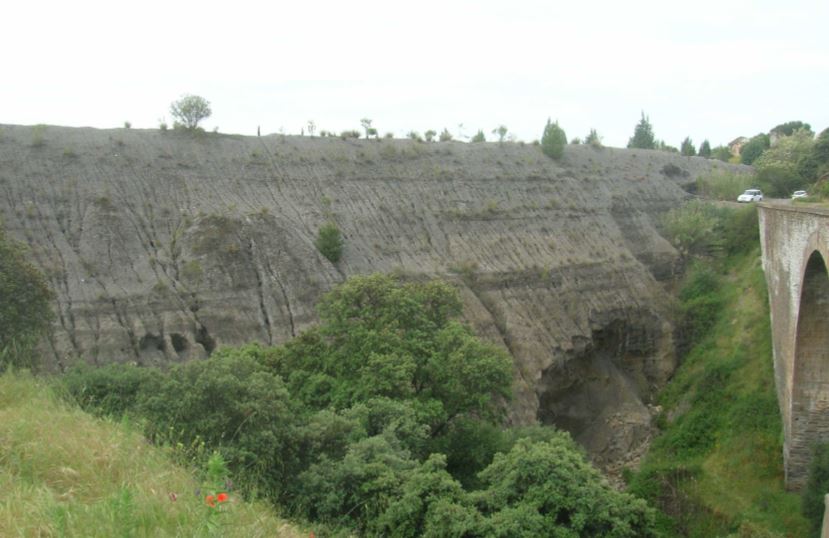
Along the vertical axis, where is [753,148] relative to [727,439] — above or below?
above

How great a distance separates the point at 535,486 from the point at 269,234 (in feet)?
60.5

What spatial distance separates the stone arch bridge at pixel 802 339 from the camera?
64.2 ft

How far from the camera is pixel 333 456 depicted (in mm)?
13250

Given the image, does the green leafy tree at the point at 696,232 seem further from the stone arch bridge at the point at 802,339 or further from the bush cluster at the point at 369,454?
the bush cluster at the point at 369,454

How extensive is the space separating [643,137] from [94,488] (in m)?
64.2

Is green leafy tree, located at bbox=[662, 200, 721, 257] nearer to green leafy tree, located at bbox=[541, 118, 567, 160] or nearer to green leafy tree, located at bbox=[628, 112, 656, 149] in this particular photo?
green leafy tree, located at bbox=[541, 118, 567, 160]

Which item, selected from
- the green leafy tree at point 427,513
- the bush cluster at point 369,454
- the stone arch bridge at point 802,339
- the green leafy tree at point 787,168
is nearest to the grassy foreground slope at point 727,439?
the stone arch bridge at point 802,339

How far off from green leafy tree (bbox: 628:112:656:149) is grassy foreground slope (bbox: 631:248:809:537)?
34140mm

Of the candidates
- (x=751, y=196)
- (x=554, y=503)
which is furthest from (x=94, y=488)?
(x=751, y=196)

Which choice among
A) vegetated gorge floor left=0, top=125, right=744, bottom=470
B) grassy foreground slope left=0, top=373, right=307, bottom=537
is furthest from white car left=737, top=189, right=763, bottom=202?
grassy foreground slope left=0, top=373, right=307, bottom=537

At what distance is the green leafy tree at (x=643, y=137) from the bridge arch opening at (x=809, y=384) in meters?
46.4

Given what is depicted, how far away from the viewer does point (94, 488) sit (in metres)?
6.20

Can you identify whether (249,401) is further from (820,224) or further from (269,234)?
Result: (269,234)

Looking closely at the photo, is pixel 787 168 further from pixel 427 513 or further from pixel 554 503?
pixel 427 513
